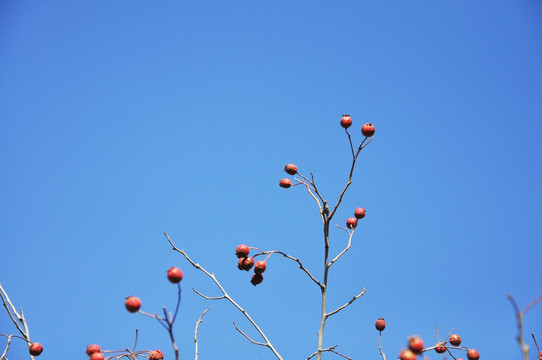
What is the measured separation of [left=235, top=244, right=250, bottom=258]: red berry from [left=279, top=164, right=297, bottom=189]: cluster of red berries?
628mm

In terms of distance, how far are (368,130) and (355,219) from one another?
2.53 feet

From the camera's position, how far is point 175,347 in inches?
68.5

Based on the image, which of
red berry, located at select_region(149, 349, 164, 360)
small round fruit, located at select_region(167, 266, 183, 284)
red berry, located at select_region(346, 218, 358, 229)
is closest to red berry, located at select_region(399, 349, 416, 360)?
small round fruit, located at select_region(167, 266, 183, 284)

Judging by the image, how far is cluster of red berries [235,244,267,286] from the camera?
126 inches

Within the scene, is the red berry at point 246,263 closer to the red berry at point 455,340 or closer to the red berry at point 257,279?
the red berry at point 257,279

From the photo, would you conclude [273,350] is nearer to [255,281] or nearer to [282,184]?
[255,281]

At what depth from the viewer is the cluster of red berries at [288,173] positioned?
3.44 metres

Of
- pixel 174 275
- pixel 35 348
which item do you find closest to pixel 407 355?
pixel 174 275

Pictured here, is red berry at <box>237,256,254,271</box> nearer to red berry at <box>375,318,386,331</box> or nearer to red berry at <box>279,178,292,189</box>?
red berry at <box>279,178,292,189</box>

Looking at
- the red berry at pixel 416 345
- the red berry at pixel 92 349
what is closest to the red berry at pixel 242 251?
the red berry at pixel 92 349

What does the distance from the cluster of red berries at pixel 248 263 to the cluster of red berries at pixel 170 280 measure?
1172mm

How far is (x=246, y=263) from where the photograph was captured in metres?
3.21

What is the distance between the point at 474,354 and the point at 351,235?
4.22ft

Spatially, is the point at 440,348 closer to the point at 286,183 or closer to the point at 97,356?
the point at 286,183
